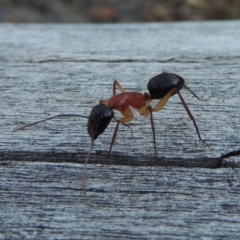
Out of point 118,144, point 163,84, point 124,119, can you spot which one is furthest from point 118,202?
point 163,84

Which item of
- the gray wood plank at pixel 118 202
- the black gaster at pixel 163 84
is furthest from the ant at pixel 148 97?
Result: the gray wood plank at pixel 118 202

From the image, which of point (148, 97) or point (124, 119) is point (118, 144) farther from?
point (148, 97)

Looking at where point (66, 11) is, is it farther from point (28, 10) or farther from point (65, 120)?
point (65, 120)

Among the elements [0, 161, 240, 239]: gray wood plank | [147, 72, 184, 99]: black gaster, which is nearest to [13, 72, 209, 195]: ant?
[147, 72, 184, 99]: black gaster

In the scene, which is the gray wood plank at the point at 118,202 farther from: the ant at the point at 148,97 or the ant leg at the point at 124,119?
the ant at the point at 148,97

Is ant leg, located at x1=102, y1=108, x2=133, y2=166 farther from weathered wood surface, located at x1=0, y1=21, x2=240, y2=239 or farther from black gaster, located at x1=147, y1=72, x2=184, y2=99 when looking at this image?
black gaster, located at x1=147, y1=72, x2=184, y2=99
